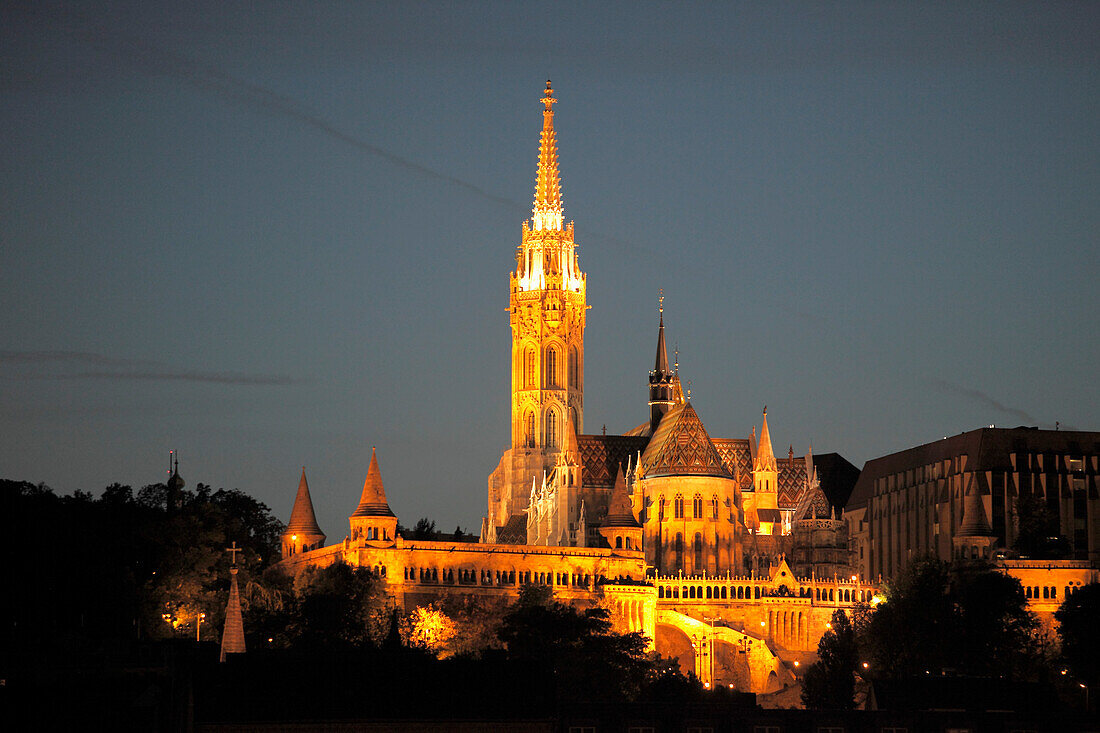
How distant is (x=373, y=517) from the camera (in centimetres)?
17150

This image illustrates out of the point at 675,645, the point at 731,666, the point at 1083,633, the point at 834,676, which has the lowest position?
the point at 834,676

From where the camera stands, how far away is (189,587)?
150 meters

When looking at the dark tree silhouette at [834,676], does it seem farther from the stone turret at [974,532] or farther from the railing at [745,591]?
the stone turret at [974,532]

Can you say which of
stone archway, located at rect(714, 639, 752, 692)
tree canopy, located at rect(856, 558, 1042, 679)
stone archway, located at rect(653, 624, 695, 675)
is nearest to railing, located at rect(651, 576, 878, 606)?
stone archway, located at rect(653, 624, 695, 675)

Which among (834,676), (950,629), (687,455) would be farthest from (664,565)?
(834,676)

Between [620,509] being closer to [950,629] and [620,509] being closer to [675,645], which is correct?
[675,645]

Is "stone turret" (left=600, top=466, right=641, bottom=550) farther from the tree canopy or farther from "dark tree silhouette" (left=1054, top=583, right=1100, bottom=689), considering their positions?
"dark tree silhouette" (left=1054, top=583, right=1100, bottom=689)

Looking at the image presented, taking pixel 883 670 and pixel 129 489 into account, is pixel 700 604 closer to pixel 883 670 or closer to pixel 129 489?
pixel 883 670

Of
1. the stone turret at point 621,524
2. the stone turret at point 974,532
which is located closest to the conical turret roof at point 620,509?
the stone turret at point 621,524

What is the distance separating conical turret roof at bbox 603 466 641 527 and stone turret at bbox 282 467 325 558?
79.5ft

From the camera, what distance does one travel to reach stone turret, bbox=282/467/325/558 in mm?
180750

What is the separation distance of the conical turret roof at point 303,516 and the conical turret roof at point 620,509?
954 inches

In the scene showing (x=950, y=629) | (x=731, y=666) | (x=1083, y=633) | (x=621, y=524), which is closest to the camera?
(x=1083, y=633)

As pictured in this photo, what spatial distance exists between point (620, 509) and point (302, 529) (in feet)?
87.6
